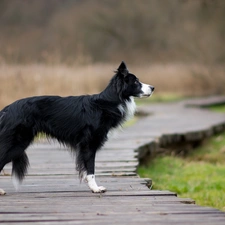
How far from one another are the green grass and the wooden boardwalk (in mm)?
436

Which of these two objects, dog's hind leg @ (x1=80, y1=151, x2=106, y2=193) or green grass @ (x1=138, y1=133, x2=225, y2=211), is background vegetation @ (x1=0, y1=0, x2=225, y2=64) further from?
dog's hind leg @ (x1=80, y1=151, x2=106, y2=193)

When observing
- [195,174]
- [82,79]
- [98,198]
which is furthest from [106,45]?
[98,198]

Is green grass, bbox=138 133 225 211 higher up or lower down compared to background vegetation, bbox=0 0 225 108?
lower down

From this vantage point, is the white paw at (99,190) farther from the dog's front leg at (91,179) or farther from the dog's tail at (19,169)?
the dog's tail at (19,169)

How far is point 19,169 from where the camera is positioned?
17.2 feet

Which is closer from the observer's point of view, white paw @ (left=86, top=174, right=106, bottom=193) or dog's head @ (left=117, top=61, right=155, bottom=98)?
white paw @ (left=86, top=174, right=106, bottom=193)

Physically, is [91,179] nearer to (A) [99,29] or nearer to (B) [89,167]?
(B) [89,167]

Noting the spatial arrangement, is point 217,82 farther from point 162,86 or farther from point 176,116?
point 176,116

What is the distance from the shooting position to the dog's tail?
5176 mm

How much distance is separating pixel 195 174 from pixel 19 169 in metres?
3.79

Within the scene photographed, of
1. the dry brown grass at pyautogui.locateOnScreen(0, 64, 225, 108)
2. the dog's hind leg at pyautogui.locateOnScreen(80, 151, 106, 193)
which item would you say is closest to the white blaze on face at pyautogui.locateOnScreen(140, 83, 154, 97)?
the dog's hind leg at pyautogui.locateOnScreen(80, 151, 106, 193)

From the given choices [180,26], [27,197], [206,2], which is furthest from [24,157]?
[180,26]

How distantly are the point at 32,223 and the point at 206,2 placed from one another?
16.4m

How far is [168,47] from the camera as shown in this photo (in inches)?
1593
